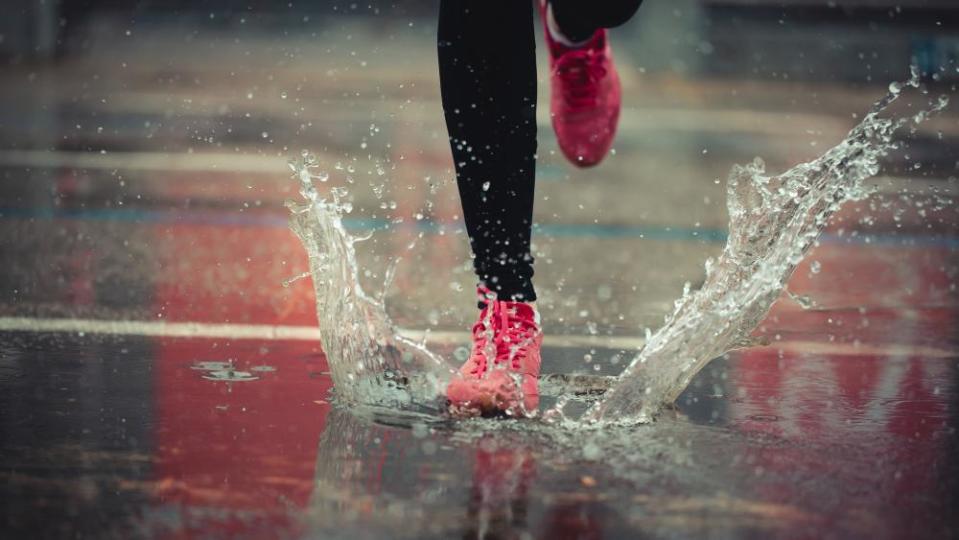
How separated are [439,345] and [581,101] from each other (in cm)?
100

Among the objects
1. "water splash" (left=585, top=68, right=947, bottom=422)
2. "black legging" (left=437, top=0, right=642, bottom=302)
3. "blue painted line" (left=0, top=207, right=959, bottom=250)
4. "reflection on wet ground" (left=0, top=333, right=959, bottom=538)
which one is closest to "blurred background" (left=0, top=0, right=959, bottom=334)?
"blue painted line" (left=0, top=207, right=959, bottom=250)

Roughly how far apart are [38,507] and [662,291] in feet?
11.1

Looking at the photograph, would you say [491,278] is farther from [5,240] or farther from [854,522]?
[5,240]

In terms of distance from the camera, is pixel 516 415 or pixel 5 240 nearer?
pixel 516 415

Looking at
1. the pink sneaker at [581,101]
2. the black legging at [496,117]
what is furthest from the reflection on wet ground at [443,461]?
the pink sneaker at [581,101]

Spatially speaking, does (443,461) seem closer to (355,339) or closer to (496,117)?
(355,339)

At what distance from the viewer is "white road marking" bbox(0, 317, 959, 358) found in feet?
15.4

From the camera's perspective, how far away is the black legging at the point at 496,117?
3744mm

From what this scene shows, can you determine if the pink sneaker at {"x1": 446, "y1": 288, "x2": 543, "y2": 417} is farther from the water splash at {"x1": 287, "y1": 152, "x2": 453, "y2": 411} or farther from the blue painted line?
the blue painted line

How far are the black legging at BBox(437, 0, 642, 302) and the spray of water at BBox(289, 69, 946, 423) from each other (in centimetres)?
28

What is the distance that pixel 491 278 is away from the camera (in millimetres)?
3762

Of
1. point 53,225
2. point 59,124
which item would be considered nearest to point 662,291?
point 53,225

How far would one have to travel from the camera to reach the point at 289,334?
4.79 meters

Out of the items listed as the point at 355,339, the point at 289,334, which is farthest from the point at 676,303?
the point at 289,334
